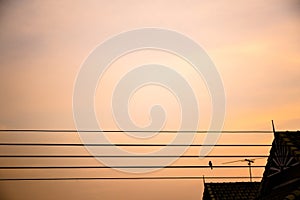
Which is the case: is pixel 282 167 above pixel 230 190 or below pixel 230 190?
below

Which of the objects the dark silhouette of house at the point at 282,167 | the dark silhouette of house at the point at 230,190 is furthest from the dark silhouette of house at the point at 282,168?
the dark silhouette of house at the point at 230,190

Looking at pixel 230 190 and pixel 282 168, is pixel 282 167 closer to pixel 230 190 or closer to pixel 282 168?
pixel 282 168

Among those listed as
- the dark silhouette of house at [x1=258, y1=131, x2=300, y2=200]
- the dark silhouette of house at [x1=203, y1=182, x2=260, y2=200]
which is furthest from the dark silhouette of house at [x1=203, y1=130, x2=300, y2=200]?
the dark silhouette of house at [x1=203, y1=182, x2=260, y2=200]

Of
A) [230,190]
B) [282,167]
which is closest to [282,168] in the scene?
[282,167]

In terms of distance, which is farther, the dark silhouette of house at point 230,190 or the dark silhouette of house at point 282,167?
the dark silhouette of house at point 230,190

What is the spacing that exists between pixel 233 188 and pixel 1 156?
21.6m

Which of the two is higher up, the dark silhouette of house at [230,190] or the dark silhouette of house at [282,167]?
the dark silhouette of house at [230,190]

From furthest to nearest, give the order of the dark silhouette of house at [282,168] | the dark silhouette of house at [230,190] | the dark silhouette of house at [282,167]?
the dark silhouette of house at [230,190] → the dark silhouette of house at [282,167] → the dark silhouette of house at [282,168]

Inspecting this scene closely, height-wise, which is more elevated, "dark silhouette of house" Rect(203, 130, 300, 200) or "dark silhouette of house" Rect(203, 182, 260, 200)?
"dark silhouette of house" Rect(203, 182, 260, 200)

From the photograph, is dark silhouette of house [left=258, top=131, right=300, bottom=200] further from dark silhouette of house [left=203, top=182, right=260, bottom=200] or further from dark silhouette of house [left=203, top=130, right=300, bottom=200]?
dark silhouette of house [left=203, top=182, right=260, bottom=200]

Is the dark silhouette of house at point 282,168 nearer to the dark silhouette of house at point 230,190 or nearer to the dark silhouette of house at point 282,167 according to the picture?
the dark silhouette of house at point 282,167

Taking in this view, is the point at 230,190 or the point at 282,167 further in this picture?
the point at 230,190

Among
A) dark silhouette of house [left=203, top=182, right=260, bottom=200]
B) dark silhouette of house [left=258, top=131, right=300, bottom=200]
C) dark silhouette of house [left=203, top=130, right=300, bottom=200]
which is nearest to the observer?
dark silhouette of house [left=203, top=130, right=300, bottom=200]

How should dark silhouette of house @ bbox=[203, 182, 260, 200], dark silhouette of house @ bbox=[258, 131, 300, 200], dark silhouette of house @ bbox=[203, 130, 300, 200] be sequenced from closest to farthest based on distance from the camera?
dark silhouette of house @ bbox=[203, 130, 300, 200]
dark silhouette of house @ bbox=[258, 131, 300, 200]
dark silhouette of house @ bbox=[203, 182, 260, 200]
